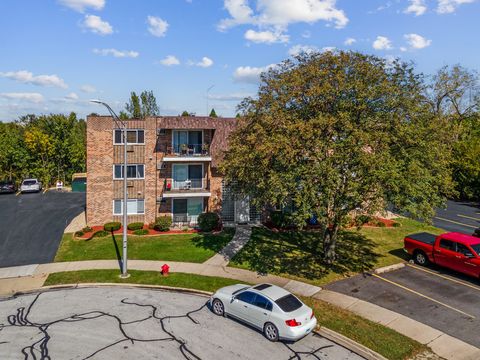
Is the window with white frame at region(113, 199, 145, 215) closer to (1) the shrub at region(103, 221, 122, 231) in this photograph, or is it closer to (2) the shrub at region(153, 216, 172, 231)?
(1) the shrub at region(103, 221, 122, 231)

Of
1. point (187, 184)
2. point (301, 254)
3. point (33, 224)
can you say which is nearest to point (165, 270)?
point (301, 254)

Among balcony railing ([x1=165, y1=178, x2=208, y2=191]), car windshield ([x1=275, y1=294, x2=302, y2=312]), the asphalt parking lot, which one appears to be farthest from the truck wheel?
balcony railing ([x1=165, y1=178, x2=208, y2=191])

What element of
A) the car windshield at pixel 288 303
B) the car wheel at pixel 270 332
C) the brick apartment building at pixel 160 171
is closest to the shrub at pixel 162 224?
the brick apartment building at pixel 160 171

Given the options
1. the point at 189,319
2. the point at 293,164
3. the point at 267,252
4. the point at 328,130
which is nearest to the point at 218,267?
the point at 267,252

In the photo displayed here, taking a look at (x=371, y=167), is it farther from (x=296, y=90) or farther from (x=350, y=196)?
(x=296, y=90)

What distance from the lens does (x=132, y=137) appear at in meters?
28.8

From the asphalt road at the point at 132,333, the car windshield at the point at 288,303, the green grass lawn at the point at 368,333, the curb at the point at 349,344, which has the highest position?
the car windshield at the point at 288,303

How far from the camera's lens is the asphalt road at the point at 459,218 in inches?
1116

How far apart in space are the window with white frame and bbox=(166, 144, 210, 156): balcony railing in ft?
15.7

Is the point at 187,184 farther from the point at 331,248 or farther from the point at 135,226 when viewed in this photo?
the point at 331,248

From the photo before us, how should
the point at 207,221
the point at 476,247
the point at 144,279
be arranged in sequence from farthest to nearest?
1. the point at 207,221
2. the point at 144,279
3. the point at 476,247

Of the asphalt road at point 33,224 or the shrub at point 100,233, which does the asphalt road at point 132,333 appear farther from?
the shrub at point 100,233

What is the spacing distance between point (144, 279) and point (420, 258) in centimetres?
1513

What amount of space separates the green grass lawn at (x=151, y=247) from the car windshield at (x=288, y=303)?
899cm
